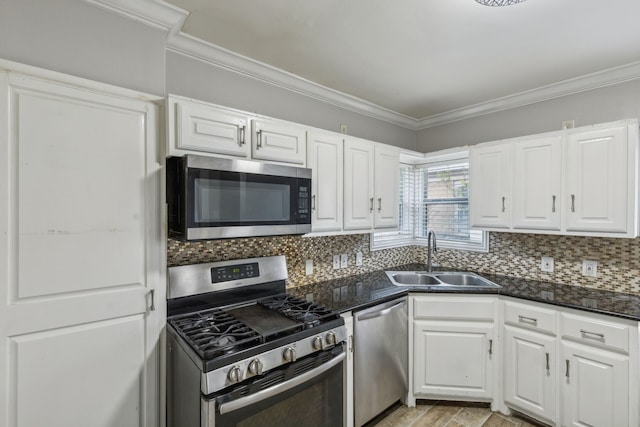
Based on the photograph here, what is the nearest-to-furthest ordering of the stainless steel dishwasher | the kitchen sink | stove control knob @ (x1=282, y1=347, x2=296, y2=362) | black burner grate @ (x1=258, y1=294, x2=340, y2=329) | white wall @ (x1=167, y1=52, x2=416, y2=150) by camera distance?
stove control knob @ (x1=282, y1=347, x2=296, y2=362) < black burner grate @ (x1=258, y1=294, x2=340, y2=329) < white wall @ (x1=167, y1=52, x2=416, y2=150) < the stainless steel dishwasher < the kitchen sink

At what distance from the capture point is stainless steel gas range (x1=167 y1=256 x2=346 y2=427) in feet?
4.32

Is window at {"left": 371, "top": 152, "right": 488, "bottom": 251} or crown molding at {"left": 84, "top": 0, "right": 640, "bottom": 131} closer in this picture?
crown molding at {"left": 84, "top": 0, "right": 640, "bottom": 131}

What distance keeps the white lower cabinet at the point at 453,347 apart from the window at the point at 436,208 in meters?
0.82

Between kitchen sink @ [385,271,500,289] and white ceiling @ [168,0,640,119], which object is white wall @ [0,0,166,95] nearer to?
white ceiling @ [168,0,640,119]

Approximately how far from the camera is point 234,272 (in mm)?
2002

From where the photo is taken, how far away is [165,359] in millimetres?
1633

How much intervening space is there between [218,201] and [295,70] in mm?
1252

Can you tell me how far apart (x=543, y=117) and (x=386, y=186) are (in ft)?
4.72

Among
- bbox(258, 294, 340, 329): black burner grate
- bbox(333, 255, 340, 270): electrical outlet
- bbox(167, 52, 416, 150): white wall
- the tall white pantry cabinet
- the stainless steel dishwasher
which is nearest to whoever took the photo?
the tall white pantry cabinet

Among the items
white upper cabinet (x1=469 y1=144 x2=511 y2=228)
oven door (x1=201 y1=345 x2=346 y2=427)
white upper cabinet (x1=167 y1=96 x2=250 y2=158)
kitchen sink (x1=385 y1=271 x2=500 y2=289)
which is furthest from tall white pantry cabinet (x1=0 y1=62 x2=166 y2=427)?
white upper cabinet (x1=469 y1=144 x2=511 y2=228)

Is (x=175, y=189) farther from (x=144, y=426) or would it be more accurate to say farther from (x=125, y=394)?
(x=144, y=426)

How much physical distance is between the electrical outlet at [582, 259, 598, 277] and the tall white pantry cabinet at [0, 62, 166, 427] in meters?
2.95

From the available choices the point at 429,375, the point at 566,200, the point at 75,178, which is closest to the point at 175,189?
the point at 75,178

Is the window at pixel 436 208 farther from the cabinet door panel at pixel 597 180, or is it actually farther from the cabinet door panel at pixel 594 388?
the cabinet door panel at pixel 594 388
